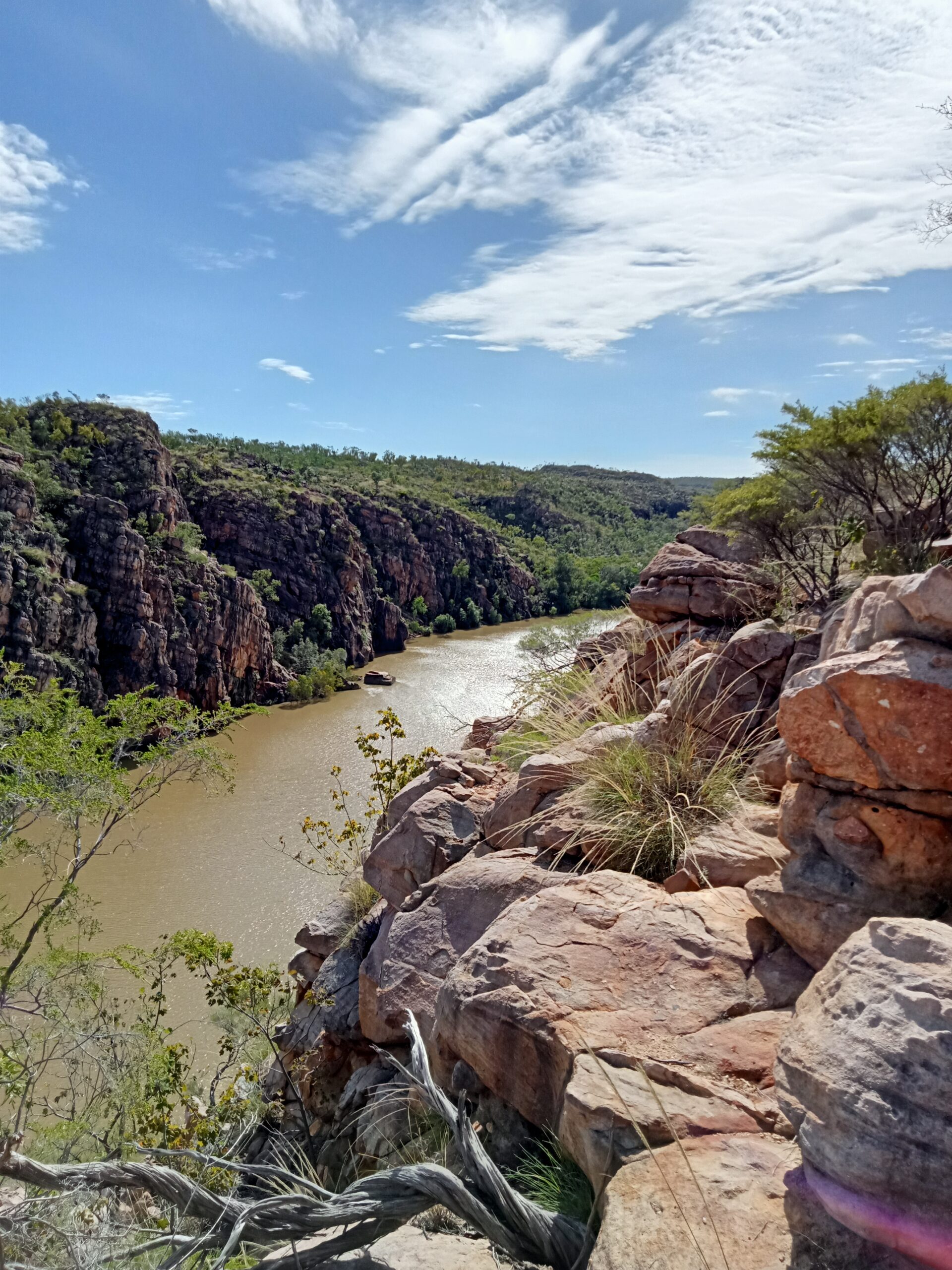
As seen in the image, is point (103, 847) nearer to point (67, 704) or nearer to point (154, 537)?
point (67, 704)

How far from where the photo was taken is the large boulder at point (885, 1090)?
1.59 metres

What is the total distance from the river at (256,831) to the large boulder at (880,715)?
3735 millimetres

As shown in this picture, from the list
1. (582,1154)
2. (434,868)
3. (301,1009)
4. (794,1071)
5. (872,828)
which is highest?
(872,828)

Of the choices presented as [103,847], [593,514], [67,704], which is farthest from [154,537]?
[593,514]

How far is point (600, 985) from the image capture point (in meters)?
3.04

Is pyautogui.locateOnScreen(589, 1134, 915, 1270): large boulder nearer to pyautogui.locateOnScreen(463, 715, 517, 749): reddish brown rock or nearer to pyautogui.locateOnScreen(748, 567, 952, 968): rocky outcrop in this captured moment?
pyautogui.locateOnScreen(748, 567, 952, 968): rocky outcrop

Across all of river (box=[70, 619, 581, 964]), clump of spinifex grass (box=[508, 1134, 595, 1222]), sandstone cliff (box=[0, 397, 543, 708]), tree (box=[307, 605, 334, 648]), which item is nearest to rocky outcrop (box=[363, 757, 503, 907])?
river (box=[70, 619, 581, 964])

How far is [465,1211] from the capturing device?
2.25 meters

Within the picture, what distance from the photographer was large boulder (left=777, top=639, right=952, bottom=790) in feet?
9.02

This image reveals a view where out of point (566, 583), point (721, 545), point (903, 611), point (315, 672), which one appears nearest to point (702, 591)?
point (721, 545)

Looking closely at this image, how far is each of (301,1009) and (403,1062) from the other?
7.35ft

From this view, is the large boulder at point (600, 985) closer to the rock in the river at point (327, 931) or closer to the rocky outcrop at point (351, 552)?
the rock in the river at point (327, 931)

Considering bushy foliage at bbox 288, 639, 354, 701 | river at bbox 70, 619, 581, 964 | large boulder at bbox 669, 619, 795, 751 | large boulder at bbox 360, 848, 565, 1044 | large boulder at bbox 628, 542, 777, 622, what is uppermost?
large boulder at bbox 628, 542, 777, 622

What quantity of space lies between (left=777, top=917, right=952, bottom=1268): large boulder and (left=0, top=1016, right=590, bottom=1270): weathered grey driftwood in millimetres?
851
